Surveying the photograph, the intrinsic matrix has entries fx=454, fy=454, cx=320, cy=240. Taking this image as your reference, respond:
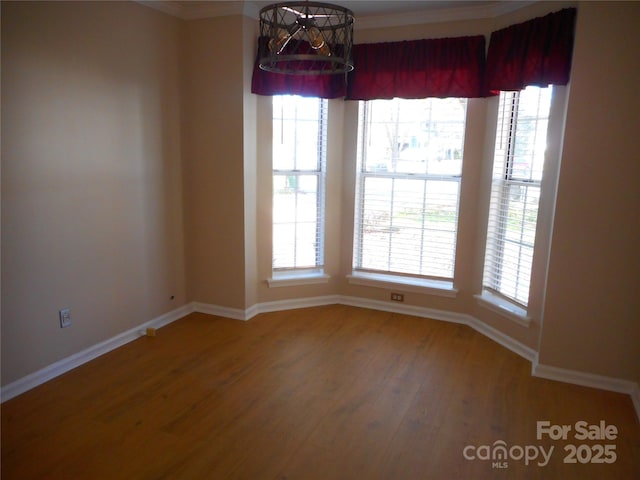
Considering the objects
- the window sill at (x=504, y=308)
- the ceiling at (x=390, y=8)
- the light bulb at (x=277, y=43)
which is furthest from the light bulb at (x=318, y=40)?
the window sill at (x=504, y=308)

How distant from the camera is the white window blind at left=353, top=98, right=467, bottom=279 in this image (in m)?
3.96

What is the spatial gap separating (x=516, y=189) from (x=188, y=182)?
277 centimetres

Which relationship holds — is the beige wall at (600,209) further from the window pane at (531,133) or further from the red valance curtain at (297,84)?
the red valance curtain at (297,84)

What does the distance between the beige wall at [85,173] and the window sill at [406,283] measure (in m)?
1.77

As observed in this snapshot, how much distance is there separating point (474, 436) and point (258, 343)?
5.79 feet

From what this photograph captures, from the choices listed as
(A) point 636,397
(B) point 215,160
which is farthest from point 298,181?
(A) point 636,397

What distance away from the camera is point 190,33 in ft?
12.7

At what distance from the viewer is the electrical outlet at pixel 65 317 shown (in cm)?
303

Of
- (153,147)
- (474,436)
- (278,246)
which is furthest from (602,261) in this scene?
(153,147)

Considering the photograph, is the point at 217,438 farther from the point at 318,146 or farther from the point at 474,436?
the point at 318,146

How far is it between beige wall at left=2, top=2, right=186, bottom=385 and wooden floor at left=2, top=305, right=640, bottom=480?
1.31ft

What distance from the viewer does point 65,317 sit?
3059 mm

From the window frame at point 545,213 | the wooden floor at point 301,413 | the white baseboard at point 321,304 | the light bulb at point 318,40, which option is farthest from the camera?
the window frame at point 545,213

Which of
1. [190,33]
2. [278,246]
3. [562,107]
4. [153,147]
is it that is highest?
[190,33]
